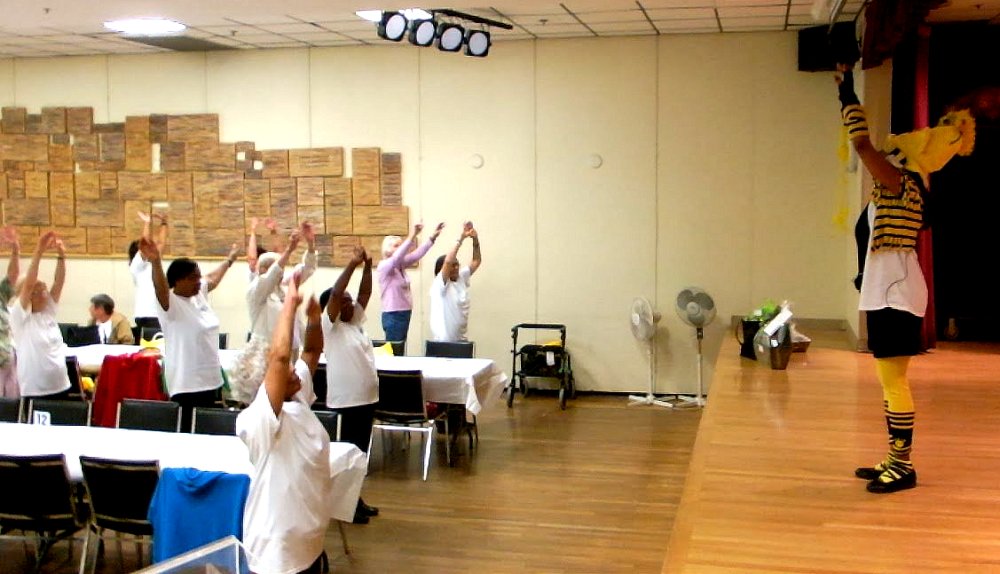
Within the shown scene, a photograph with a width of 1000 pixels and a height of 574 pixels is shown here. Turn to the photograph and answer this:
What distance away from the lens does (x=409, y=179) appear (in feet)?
38.2

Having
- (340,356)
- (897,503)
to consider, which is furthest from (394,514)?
(897,503)

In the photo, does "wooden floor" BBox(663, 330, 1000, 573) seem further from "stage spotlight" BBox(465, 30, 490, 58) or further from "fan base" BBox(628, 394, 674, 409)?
"stage spotlight" BBox(465, 30, 490, 58)

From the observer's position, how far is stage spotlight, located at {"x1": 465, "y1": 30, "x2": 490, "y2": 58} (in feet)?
32.8

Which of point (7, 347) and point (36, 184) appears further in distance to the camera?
point (36, 184)

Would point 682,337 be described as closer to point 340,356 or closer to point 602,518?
point 602,518

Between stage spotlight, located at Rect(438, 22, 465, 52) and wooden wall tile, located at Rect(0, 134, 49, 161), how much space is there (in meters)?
5.91

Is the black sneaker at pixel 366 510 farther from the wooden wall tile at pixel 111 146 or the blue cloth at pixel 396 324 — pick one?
the wooden wall tile at pixel 111 146

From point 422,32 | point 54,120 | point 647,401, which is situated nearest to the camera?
point 422,32

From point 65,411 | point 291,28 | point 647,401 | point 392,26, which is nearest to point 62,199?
point 291,28

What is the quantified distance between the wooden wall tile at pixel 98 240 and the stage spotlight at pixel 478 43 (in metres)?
5.40

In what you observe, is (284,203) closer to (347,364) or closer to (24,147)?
(24,147)

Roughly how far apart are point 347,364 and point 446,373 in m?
1.45

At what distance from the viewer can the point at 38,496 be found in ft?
17.3

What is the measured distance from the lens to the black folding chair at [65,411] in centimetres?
639
